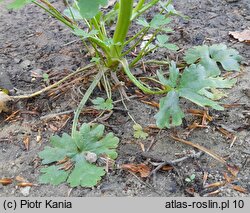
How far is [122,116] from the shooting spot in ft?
4.88

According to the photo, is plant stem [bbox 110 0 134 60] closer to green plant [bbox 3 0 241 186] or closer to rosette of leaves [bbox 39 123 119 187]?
green plant [bbox 3 0 241 186]

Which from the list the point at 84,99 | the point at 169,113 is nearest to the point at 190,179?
the point at 169,113

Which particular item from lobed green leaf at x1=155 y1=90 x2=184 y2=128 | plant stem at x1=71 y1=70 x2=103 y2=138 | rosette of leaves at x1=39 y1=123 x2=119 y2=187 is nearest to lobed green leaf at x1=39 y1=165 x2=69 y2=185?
rosette of leaves at x1=39 y1=123 x2=119 y2=187

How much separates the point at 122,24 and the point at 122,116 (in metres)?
0.35

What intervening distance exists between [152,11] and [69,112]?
82 cm

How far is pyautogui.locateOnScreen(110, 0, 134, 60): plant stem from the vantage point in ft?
4.89

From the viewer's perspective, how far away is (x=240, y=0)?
6.89 feet

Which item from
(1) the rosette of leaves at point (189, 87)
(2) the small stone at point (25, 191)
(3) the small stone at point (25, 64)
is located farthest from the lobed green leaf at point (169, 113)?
(3) the small stone at point (25, 64)

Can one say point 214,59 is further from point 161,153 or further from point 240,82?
point 161,153

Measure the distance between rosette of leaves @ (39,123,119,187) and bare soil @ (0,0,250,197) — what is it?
0.13ft

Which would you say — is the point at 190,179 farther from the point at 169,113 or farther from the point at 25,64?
the point at 25,64

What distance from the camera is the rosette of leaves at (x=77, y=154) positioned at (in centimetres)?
125

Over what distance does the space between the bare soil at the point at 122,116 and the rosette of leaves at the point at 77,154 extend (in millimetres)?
40

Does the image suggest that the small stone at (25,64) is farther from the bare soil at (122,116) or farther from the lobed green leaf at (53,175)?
the lobed green leaf at (53,175)
